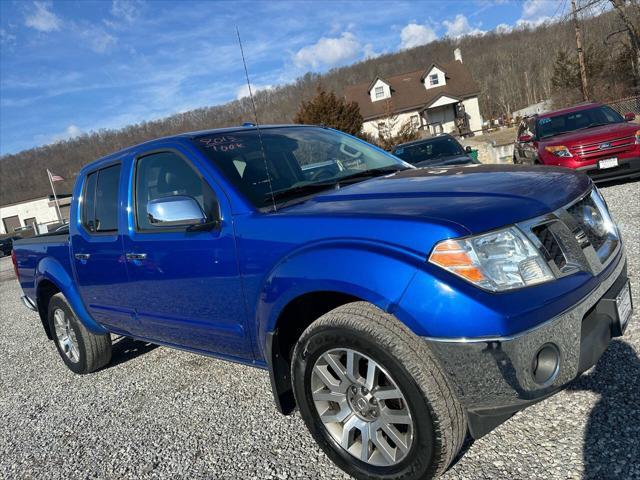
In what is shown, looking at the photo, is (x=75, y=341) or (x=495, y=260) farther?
(x=75, y=341)

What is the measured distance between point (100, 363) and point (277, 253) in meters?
3.14

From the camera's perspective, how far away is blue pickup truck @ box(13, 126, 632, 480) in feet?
6.40

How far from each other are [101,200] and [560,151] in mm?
7713

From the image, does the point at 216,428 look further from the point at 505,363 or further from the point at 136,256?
the point at 505,363

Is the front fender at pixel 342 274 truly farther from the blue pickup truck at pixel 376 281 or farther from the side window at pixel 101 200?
the side window at pixel 101 200

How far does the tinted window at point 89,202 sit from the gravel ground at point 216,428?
1447 millimetres

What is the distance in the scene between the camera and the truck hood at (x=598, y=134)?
850cm

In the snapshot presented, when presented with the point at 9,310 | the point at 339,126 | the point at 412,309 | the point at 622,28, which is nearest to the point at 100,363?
the point at 412,309

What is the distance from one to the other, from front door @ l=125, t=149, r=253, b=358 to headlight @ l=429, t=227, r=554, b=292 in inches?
49.2

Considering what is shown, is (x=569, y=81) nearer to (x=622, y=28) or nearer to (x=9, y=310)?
(x=622, y=28)

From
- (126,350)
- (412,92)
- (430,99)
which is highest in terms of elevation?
(412,92)

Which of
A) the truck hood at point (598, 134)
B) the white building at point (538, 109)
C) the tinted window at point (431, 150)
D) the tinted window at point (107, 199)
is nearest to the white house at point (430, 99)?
the white building at point (538, 109)

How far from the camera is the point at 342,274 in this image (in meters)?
2.17

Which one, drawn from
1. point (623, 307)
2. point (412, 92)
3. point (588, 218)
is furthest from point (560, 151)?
point (412, 92)
